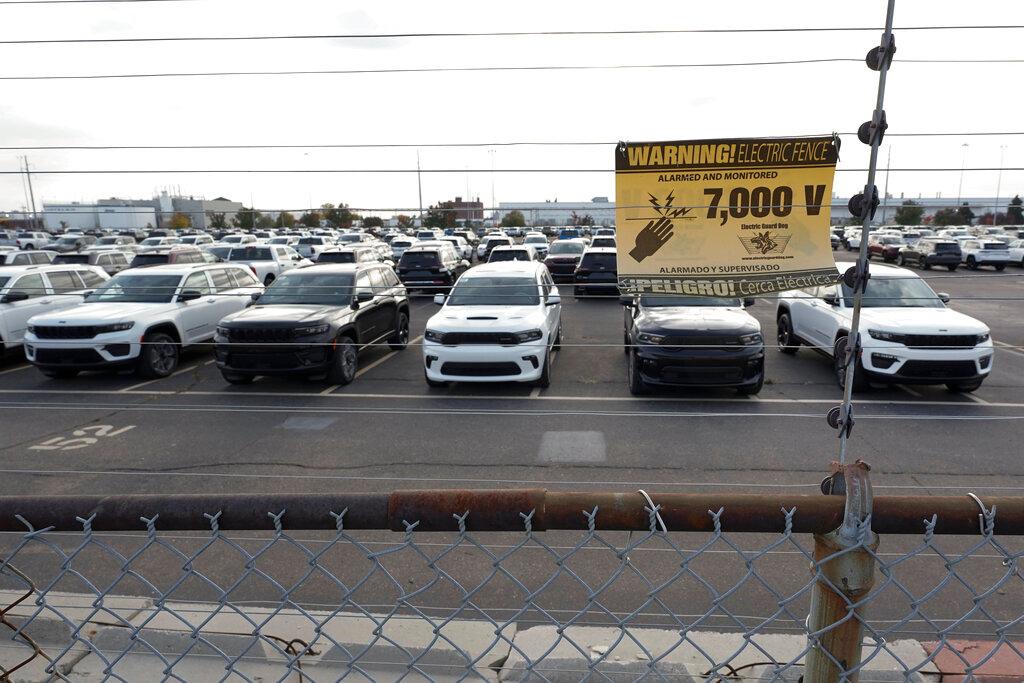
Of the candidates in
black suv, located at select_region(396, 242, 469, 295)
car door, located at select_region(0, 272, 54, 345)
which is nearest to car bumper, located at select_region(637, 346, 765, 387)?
car door, located at select_region(0, 272, 54, 345)

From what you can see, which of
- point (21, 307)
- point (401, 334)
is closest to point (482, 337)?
point (401, 334)

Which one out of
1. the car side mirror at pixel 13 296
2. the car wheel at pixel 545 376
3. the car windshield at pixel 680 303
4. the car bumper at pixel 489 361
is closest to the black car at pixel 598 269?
the car windshield at pixel 680 303

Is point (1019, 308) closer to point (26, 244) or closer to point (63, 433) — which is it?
point (63, 433)

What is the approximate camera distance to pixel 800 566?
4.67 m

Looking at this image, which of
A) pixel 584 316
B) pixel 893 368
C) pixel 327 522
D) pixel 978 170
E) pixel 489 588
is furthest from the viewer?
pixel 584 316

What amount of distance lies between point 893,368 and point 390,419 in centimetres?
676

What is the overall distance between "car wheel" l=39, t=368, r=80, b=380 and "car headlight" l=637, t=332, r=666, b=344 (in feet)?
28.8

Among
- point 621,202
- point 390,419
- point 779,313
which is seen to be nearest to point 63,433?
point 390,419

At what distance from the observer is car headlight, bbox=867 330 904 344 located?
29.1 ft

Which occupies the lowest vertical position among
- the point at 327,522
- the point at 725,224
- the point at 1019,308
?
the point at 1019,308

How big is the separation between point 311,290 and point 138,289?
3186 mm

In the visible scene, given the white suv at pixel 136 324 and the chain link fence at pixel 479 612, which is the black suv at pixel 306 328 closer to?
the white suv at pixel 136 324

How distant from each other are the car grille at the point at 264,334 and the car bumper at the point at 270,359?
12cm

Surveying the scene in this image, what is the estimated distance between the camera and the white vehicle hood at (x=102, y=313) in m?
10.1
